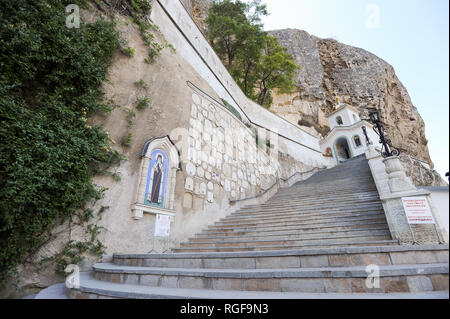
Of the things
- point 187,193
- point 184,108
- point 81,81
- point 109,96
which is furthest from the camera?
point 184,108

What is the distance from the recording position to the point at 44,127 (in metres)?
3.21

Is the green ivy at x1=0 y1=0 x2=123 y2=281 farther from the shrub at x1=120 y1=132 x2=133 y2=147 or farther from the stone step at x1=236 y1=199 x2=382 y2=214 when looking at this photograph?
the stone step at x1=236 y1=199 x2=382 y2=214

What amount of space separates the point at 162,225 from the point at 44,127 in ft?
9.77

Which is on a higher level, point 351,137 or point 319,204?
point 351,137

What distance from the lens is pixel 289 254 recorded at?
2814 mm

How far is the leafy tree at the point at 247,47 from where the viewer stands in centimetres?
1638

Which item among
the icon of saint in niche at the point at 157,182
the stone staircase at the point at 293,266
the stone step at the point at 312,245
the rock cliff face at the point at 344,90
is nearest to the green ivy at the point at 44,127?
the icon of saint in niche at the point at 157,182

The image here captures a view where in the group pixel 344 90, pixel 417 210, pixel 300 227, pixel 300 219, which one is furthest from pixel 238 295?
pixel 344 90

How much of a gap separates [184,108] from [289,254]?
5.37 meters

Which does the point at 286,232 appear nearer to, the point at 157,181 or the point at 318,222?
the point at 318,222

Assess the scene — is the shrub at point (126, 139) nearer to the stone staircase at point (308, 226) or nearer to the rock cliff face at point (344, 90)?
the stone staircase at point (308, 226)

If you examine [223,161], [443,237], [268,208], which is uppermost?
[223,161]
